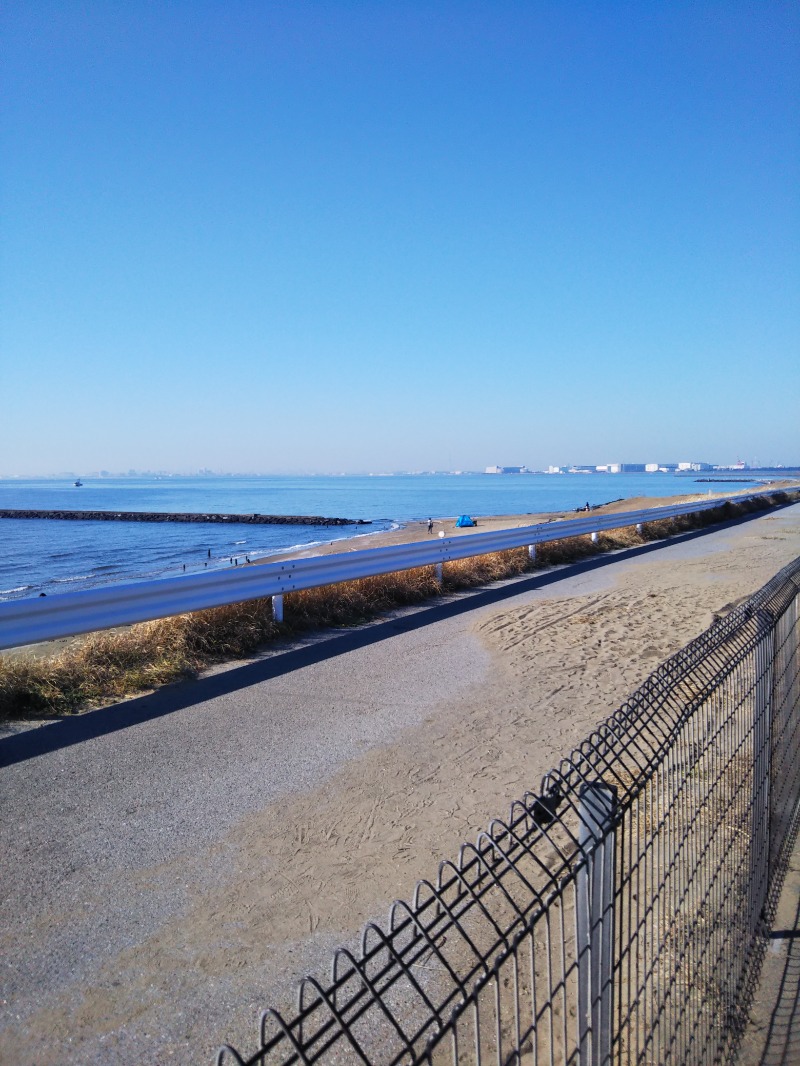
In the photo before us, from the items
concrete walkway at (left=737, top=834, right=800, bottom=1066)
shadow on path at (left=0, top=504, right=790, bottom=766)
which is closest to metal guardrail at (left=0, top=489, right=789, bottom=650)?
shadow on path at (left=0, top=504, right=790, bottom=766)

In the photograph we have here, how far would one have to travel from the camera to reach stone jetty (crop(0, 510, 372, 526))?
59.3 m

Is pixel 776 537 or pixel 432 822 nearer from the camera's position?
pixel 432 822

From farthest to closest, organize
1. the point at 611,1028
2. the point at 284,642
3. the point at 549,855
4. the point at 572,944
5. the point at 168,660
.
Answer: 1. the point at 284,642
2. the point at 168,660
3. the point at 549,855
4. the point at 572,944
5. the point at 611,1028

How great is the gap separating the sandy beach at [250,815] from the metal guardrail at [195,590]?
0.88 meters

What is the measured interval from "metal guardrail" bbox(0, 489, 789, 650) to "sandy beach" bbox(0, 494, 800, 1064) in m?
0.88

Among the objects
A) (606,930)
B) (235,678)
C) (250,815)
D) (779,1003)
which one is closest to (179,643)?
(235,678)

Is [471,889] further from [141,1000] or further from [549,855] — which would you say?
[549,855]

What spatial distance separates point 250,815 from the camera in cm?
418

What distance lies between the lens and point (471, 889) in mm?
1541

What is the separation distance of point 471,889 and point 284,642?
7158 mm

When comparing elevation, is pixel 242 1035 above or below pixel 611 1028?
below

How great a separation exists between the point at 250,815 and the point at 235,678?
9.51 ft

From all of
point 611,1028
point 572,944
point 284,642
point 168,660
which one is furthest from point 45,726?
point 611,1028

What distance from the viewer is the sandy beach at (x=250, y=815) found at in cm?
275
